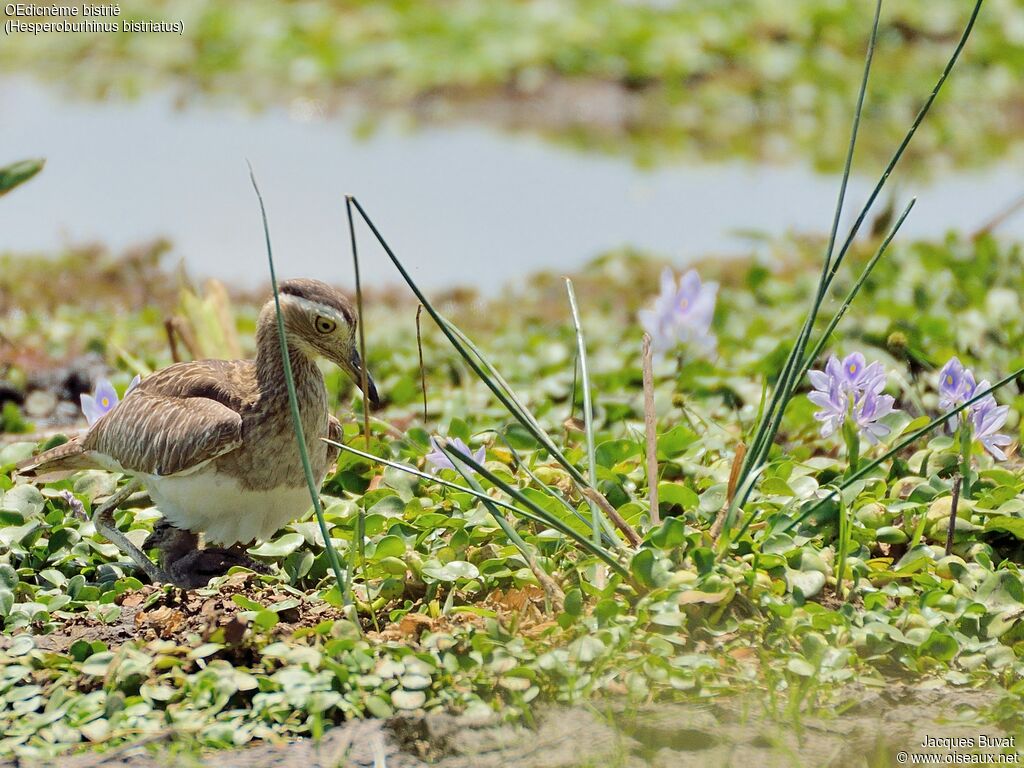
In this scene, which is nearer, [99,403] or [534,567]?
[534,567]

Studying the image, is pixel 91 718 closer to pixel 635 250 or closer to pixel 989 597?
pixel 989 597

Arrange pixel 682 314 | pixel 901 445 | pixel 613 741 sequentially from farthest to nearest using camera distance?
pixel 682 314 < pixel 901 445 < pixel 613 741

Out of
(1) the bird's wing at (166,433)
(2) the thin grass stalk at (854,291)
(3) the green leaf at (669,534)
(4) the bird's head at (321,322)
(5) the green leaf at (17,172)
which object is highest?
(5) the green leaf at (17,172)

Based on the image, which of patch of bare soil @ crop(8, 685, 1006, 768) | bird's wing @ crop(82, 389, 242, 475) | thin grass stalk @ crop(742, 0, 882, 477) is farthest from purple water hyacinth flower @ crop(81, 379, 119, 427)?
thin grass stalk @ crop(742, 0, 882, 477)

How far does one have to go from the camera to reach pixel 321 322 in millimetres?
4473

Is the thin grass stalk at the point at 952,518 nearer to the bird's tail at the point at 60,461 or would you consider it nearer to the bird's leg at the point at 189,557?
the bird's leg at the point at 189,557

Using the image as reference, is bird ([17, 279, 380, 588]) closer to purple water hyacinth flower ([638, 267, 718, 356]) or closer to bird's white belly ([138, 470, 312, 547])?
bird's white belly ([138, 470, 312, 547])

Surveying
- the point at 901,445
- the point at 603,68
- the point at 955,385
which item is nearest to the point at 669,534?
the point at 901,445

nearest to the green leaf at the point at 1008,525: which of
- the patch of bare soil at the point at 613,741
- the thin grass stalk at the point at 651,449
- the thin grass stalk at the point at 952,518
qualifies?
the thin grass stalk at the point at 952,518

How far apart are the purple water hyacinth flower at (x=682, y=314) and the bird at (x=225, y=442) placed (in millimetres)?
1113

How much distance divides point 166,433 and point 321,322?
0.61m

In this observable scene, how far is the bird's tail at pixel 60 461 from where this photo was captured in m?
4.74

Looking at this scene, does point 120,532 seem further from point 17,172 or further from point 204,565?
point 17,172

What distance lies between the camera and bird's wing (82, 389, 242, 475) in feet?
13.9
